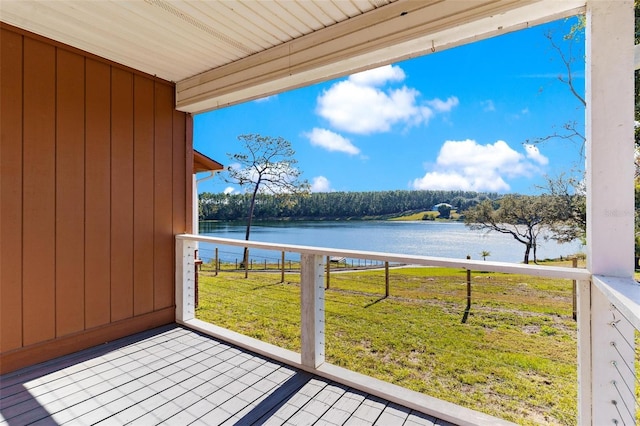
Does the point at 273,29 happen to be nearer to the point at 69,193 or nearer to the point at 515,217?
the point at 69,193

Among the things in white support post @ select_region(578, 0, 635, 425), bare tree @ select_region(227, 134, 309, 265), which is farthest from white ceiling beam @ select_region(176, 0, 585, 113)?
bare tree @ select_region(227, 134, 309, 265)

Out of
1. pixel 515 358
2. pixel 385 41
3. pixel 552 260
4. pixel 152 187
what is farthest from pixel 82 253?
pixel 552 260

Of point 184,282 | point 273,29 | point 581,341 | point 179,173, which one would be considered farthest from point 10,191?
point 581,341

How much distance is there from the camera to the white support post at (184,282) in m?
3.31

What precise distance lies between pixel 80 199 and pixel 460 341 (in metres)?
A: 4.50

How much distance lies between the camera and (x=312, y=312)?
7.68 feet

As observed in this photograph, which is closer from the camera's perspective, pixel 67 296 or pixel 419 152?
pixel 67 296

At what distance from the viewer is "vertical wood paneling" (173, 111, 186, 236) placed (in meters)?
3.38

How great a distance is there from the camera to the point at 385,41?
198cm

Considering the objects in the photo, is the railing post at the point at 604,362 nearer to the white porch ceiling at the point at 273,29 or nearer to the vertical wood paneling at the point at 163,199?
the white porch ceiling at the point at 273,29

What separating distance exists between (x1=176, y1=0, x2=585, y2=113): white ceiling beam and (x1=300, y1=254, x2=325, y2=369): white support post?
4.88 feet

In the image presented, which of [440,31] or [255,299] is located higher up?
[440,31]

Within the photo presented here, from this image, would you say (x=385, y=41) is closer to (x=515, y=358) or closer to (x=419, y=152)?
(x=515, y=358)

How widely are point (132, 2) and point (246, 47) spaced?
82 cm
